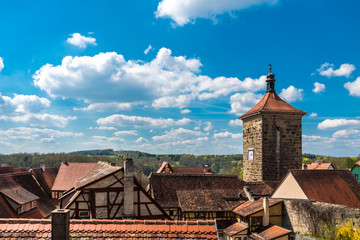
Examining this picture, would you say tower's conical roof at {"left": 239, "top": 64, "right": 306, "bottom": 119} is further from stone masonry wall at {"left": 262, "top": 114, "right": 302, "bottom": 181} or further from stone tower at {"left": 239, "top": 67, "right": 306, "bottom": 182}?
stone masonry wall at {"left": 262, "top": 114, "right": 302, "bottom": 181}

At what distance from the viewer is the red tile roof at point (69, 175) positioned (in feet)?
105

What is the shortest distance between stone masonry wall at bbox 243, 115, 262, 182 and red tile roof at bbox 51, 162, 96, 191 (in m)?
17.7

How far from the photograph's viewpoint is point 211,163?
135 metres

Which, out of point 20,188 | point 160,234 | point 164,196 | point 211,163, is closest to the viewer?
point 160,234

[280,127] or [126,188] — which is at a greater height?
[280,127]

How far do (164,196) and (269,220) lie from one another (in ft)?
25.5

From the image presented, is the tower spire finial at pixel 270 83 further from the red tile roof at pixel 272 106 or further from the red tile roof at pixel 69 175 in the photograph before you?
A: the red tile roof at pixel 69 175

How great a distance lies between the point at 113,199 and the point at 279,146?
14633mm

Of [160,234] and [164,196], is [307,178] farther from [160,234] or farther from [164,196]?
[160,234]

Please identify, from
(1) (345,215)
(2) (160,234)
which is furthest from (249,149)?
A: (2) (160,234)

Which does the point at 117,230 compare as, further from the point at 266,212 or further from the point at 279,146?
the point at 279,146

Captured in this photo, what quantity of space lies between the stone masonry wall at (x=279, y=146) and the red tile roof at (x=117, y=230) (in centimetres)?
1662

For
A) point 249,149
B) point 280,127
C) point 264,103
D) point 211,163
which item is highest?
point 264,103

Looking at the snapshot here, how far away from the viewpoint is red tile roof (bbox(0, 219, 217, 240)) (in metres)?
7.18
